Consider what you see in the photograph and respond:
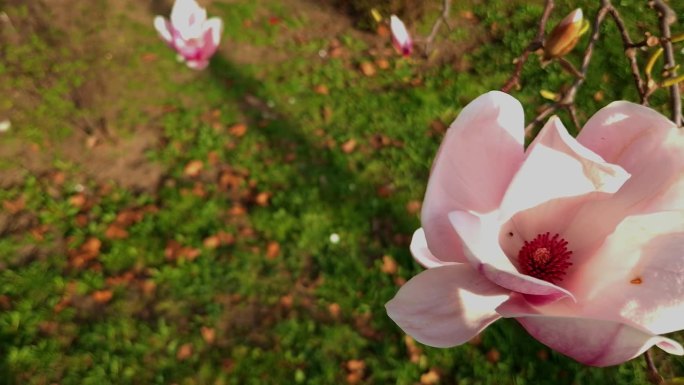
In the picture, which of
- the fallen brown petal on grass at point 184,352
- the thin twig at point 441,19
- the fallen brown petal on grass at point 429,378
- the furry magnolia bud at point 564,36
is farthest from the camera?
the fallen brown petal on grass at point 184,352

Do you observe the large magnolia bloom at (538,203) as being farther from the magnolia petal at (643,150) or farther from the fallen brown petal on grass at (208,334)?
the fallen brown petal on grass at (208,334)

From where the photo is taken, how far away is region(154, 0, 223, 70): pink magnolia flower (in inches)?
61.0

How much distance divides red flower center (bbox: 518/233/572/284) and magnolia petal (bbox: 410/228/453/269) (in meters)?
0.17

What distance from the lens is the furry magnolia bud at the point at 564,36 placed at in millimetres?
775

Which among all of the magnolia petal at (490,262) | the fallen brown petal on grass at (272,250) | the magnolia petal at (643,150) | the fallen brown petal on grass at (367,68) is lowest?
the fallen brown petal on grass at (272,250)

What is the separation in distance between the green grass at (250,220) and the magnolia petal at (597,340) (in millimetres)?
1825

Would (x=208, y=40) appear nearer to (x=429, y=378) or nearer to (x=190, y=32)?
(x=190, y=32)

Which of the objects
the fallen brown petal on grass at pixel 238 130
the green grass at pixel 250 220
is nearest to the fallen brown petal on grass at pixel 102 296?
the green grass at pixel 250 220

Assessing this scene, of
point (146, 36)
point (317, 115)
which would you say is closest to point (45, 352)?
point (317, 115)

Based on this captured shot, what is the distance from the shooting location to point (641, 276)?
1.97 ft

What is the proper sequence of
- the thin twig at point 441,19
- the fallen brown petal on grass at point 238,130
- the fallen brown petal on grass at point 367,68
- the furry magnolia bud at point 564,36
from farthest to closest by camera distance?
the fallen brown petal on grass at point 367,68, the fallen brown petal on grass at point 238,130, the thin twig at point 441,19, the furry magnolia bud at point 564,36

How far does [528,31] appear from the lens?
12.0ft

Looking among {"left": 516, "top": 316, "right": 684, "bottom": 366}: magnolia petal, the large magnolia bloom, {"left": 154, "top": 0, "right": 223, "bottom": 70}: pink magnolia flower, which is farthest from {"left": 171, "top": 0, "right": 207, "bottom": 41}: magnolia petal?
{"left": 516, "top": 316, "right": 684, "bottom": 366}: magnolia petal

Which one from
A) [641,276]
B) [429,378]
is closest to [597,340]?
[641,276]
